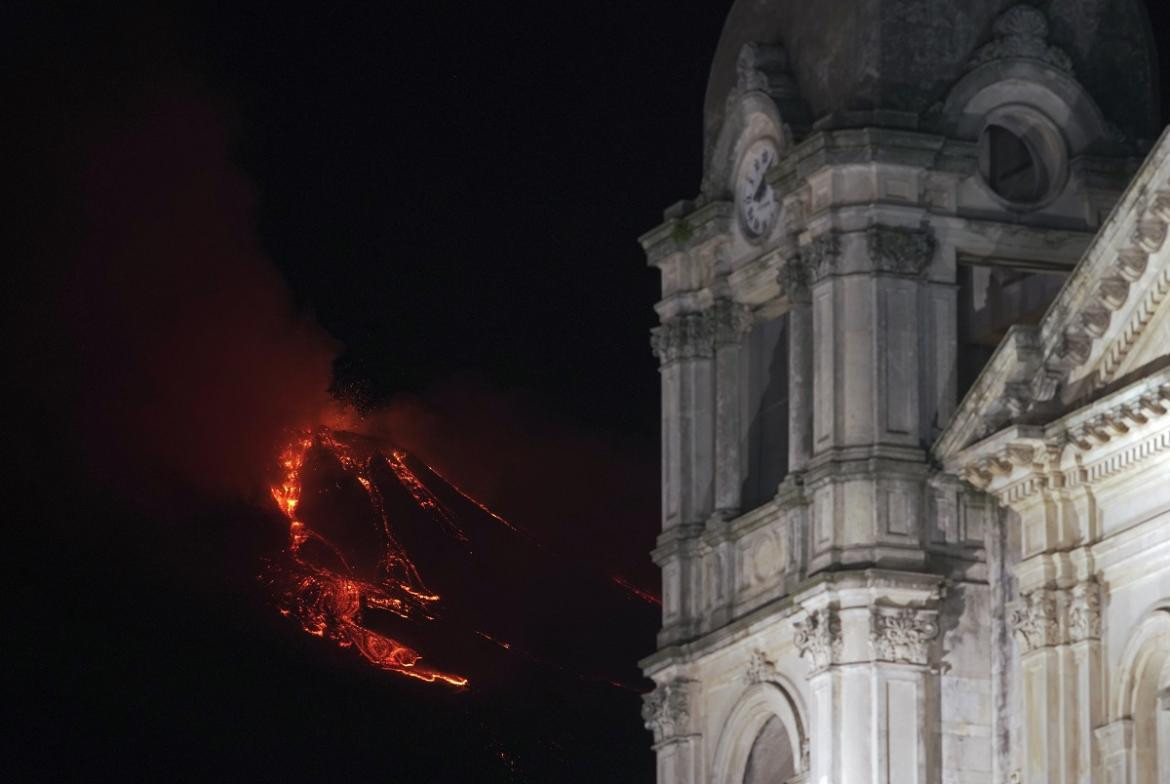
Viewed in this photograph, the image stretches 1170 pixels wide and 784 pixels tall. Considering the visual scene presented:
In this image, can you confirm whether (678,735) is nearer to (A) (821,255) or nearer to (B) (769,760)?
(B) (769,760)

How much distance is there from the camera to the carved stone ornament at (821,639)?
186 feet

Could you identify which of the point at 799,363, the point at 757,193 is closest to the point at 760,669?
the point at 799,363

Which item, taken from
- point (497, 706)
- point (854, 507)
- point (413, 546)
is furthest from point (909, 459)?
point (413, 546)

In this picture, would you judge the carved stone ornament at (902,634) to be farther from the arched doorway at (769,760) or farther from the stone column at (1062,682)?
the arched doorway at (769,760)

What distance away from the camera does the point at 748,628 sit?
2329 inches

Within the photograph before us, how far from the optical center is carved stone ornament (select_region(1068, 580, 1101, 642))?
175ft

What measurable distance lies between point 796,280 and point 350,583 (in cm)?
4091

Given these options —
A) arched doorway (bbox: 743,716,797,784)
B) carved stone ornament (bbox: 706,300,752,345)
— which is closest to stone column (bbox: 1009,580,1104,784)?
arched doorway (bbox: 743,716,797,784)

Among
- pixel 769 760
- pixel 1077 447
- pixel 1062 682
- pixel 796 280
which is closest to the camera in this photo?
pixel 1077 447

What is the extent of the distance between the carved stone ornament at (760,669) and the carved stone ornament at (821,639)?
5.48 ft

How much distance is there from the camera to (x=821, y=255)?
58000 mm

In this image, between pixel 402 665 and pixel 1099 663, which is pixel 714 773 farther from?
pixel 402 665

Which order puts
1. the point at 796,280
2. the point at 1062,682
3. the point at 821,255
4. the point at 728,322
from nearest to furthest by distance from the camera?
the point at 1062,682, the point at 821,255, the point at 796,280, the point at 728,322

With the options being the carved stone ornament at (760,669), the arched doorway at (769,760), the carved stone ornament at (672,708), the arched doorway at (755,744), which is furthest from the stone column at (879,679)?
the carved stone ornament at (672,708)
